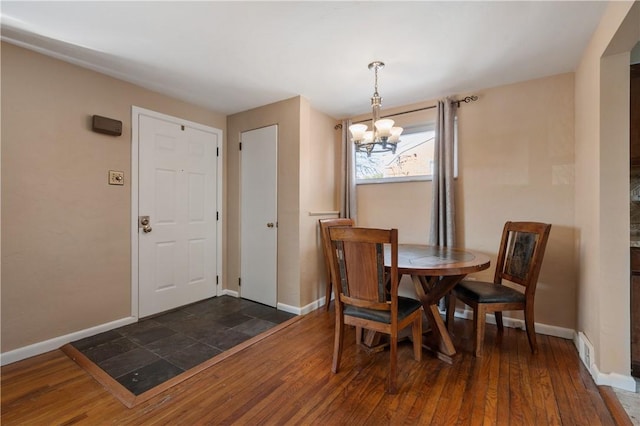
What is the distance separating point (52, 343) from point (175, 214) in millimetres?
1473

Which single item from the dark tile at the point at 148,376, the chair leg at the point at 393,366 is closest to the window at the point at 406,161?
the chair leg at the point at 393,366

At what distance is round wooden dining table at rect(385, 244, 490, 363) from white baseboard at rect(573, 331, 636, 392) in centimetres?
84

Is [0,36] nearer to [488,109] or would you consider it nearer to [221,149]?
[221,149]

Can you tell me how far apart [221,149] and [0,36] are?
6.48 feet

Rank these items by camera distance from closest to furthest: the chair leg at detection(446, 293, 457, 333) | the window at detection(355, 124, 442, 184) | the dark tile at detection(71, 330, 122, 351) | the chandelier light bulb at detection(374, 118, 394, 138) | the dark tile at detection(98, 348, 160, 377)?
the dark tile at detection(98, 348, 160, 377) → the chandelier light bulb at detection(374, 118, 394, 138) → the dark tile at detection(71, 330, 122, 351) → the chair leg at detection(446, 293, 457, 333) → the window at detection(355, 124, 442, 184)

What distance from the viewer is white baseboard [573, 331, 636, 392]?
1710 millimetres

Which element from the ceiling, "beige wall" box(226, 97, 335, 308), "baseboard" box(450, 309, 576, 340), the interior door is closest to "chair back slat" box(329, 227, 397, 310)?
"beige wall" box(226, 97, 335, 308)

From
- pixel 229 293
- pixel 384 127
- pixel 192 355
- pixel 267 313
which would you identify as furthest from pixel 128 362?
pixel 384 127

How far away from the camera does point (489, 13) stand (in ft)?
5.74

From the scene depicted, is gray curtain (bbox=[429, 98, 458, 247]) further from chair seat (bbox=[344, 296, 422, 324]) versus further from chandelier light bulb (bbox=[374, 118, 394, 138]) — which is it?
chair seat (bbox=[344, 296, 422, 324])

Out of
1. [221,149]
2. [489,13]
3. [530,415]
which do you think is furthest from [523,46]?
[221,149]

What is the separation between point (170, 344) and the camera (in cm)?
233

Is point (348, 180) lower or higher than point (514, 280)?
higher

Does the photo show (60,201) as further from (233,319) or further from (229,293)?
(229,293)
